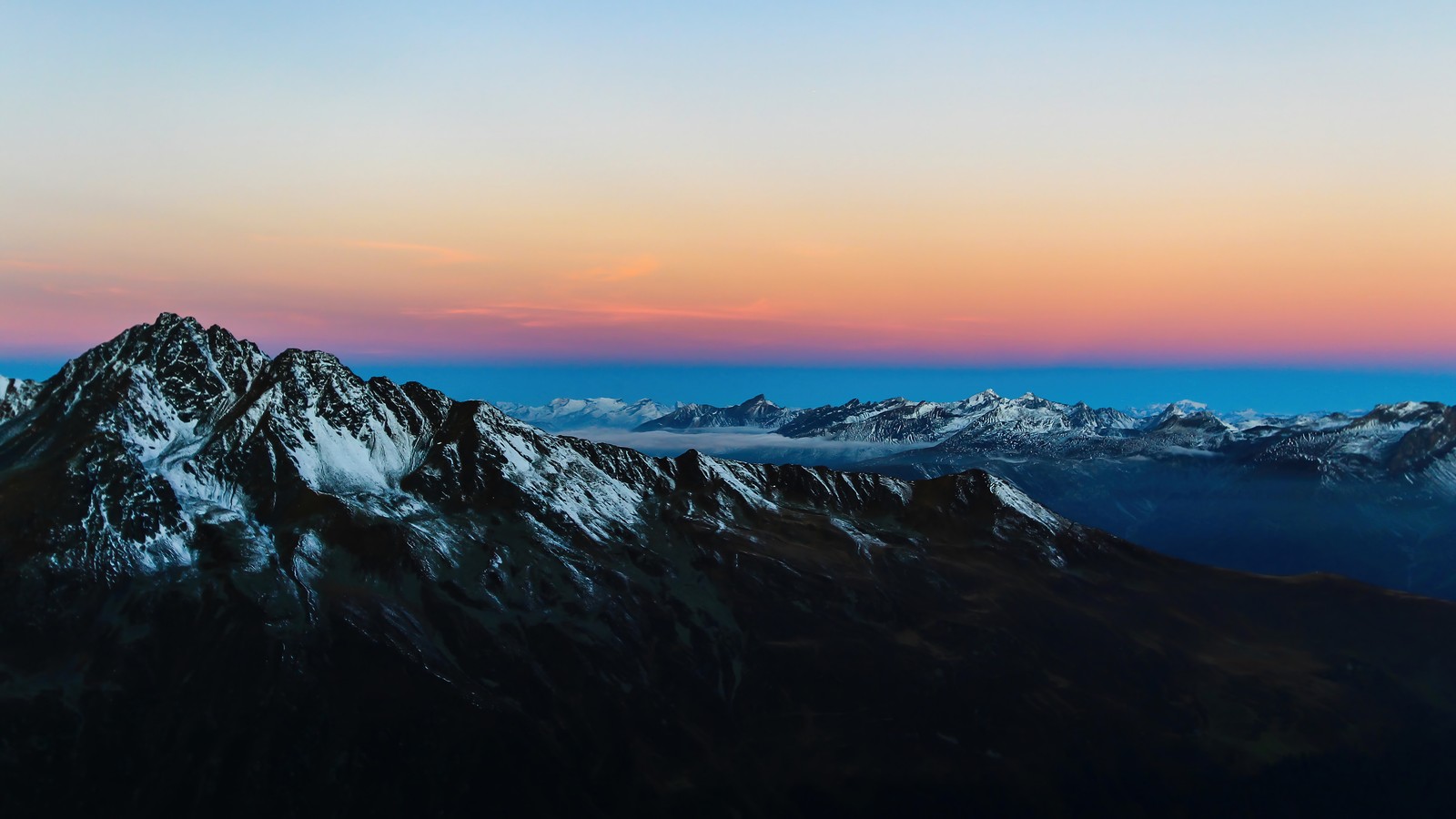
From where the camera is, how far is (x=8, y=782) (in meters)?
198

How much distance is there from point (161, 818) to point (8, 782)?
35308 mm

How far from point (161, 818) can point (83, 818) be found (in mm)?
16223

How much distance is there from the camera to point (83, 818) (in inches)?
7751

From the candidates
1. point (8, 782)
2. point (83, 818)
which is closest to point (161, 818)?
point (83, 818)

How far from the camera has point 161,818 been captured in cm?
19962

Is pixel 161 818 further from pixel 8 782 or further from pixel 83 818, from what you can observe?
pixel 8 782

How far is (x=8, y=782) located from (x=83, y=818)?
64.8 ft
